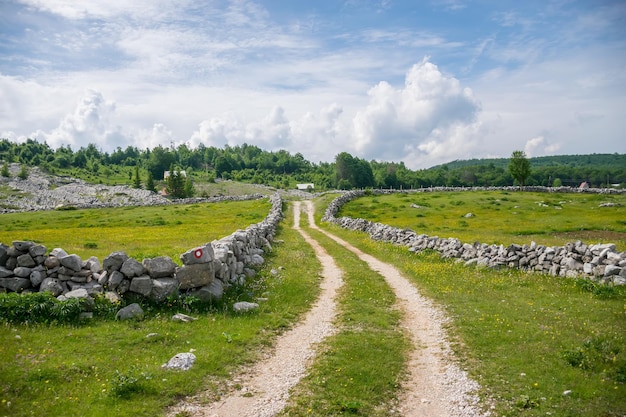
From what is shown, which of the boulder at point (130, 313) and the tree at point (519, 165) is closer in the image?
the boulder at point (130, 313)

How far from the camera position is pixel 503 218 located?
57.5 m

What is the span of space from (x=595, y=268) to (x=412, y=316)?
9.72 meters

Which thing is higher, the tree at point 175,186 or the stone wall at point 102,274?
Result: the tree at point 175,186

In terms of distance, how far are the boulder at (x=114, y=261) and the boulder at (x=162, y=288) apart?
4.73ft

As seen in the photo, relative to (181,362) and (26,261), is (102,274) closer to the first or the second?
(26,261)

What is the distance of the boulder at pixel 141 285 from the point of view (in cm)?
1558

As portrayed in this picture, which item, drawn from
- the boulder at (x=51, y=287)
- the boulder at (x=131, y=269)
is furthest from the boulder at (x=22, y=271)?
the boulder at (x=131, y=269)

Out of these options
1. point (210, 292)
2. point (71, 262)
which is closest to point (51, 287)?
point (71, 262)

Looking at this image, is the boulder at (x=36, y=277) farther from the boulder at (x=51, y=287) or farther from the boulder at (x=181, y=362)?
the boulder at (x=181, y=362)

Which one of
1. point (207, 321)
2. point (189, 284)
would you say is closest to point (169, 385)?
point (207, 321)

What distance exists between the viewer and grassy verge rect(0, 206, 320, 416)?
9.27m

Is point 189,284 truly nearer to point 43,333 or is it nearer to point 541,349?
point 43,333

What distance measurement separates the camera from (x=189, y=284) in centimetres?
1650

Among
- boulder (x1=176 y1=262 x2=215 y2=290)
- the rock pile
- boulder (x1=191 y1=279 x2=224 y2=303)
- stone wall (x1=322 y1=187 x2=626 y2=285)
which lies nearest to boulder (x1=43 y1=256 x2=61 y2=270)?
boulder (x1=176 y1=262 x2=215 y2=290)
